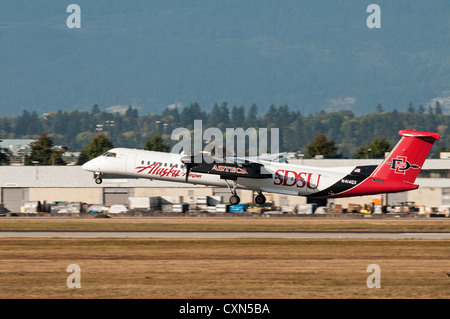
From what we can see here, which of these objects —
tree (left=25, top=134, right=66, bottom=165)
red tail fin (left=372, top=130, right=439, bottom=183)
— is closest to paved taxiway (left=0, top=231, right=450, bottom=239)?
red tail fin (left=372, top=130, right=439, bottom=183)

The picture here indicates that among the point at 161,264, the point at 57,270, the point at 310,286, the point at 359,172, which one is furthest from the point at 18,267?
the point at 359,172

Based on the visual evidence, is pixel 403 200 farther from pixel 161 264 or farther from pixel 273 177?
pixel 161 264

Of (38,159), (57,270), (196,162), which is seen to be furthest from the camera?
(38,159)

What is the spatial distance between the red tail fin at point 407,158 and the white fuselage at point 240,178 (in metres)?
2.81

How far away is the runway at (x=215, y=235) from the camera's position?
4447 cm

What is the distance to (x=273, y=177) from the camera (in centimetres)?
4912

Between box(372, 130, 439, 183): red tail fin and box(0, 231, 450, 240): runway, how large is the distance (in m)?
4.55

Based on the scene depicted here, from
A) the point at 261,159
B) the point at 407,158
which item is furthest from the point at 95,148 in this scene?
the point at 407,158

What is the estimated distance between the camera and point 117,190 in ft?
297

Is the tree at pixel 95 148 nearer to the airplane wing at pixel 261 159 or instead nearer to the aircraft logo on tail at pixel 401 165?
the airplane wing at pixel 261 159

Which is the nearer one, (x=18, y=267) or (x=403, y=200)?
(x=18, y=267)

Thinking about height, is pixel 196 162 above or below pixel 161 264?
above

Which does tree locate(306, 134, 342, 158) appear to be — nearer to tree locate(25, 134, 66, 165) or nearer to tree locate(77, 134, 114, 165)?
tree locate(77, 134, 114, 165)
